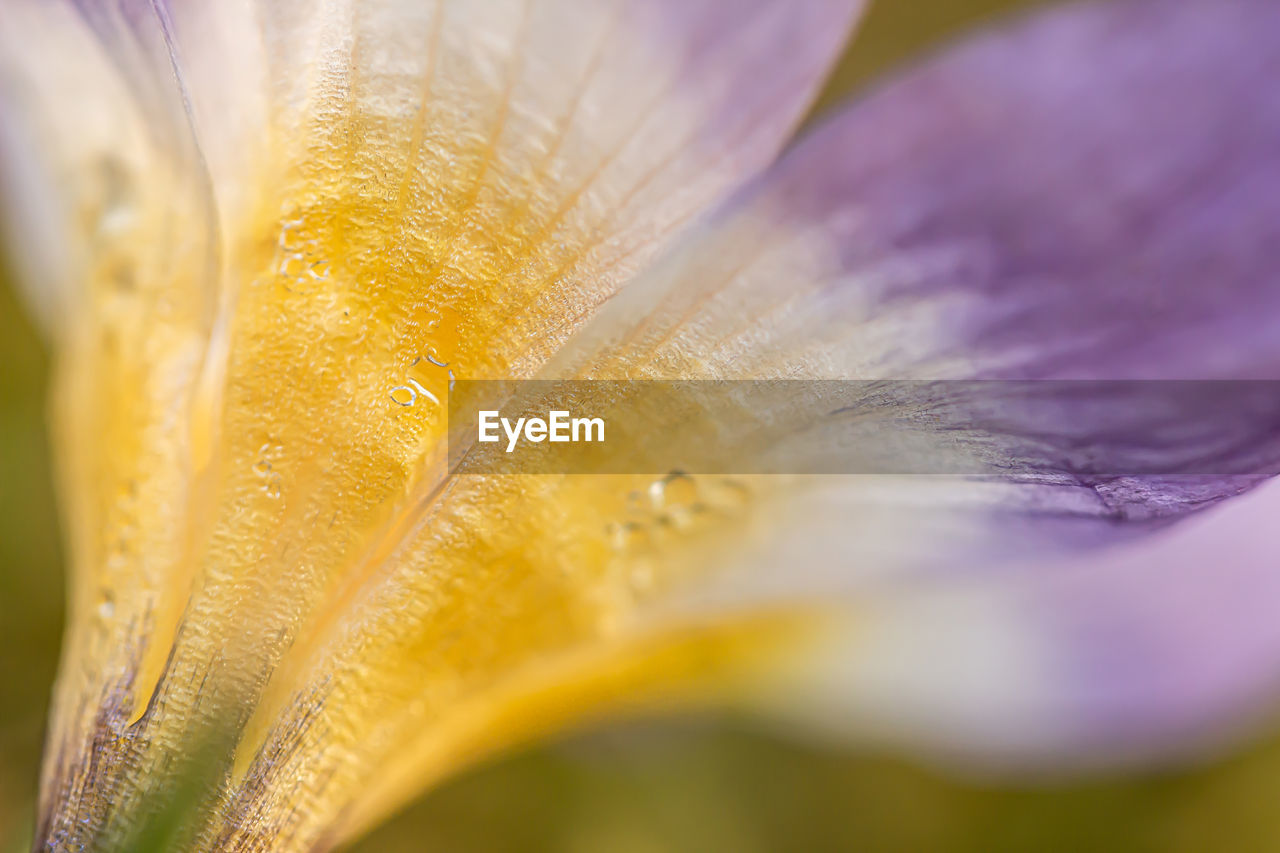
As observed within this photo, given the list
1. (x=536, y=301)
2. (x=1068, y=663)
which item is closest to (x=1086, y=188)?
(x=536, y=301)

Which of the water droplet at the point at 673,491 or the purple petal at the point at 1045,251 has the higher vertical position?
the purple petal at the point at 1045,251

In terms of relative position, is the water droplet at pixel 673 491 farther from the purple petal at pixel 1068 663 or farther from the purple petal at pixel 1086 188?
the purple petal at pixel 1068 663

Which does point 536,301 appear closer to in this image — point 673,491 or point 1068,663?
point 673,491

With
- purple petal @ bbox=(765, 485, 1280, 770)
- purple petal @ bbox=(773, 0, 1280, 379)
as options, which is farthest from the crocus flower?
purple petal @ bbox=(765, 485, 1280, 770)

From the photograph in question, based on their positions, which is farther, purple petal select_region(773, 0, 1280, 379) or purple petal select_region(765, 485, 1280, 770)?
purple petal select_region(765, 485, 1280, 770)

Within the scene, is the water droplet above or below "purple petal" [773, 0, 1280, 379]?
below

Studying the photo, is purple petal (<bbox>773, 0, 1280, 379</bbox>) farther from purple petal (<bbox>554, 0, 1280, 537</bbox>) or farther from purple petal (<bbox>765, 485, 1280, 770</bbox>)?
purple petal (<bbox>765, 485, 1280, 770</bbox>)

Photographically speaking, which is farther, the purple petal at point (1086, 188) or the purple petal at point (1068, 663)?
the purple petal at point (1068, 663)

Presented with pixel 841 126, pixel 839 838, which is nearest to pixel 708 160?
pixel 841 126

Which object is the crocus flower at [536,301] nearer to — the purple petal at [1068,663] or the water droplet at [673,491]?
the water droplet at [673,491]

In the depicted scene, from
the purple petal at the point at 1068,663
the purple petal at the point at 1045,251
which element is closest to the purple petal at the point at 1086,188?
the purple petal at the point at 1045,251
